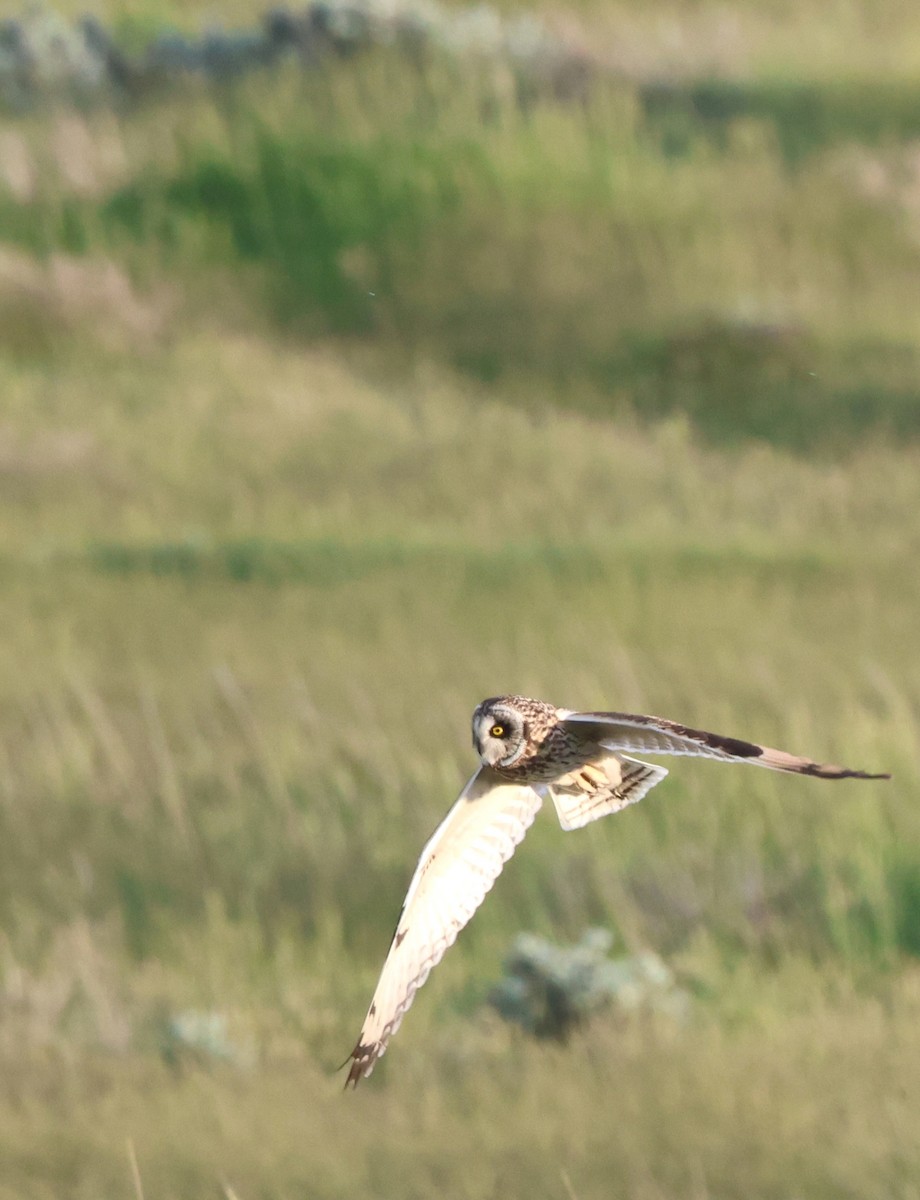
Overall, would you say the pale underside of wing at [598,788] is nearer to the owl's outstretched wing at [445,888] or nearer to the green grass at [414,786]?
the owl's outstretched wing at [445,888]

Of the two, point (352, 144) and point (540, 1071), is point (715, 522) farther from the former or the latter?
point (540, 1071)

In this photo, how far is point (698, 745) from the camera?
4.13m

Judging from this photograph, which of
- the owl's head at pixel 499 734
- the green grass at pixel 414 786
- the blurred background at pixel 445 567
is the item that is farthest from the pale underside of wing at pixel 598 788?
the blurred background at pixel 445 567

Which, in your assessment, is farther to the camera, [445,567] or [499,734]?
[445,567]

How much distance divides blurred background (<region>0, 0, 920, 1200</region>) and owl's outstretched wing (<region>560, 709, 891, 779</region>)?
1.78 metres

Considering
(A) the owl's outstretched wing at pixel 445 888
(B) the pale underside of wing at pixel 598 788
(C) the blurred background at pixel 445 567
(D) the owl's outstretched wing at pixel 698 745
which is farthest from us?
(C) the blurred background at pixel 445 567

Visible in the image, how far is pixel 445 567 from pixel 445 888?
10498 mm

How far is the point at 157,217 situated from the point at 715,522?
790cm

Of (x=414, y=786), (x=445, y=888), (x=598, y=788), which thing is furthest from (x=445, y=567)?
(x=445, y=888)

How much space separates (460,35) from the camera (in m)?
24.7

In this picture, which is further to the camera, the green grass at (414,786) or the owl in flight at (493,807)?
the green grass at (414,786)

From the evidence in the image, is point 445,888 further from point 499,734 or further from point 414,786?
point 414,786

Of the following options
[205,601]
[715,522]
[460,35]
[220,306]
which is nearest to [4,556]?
[205,601]

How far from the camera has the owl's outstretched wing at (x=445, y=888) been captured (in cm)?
487
